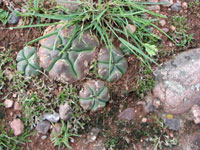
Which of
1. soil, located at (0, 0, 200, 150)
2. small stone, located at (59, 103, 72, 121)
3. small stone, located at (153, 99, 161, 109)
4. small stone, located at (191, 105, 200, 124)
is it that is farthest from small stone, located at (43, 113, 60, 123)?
small stone, located at (191, 105, 200, 124)

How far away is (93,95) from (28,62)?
1.92 ft

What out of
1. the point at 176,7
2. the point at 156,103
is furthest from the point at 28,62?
the point at 176,7

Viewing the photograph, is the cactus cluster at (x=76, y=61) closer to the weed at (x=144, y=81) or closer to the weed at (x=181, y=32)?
the weed at (x=144, y=81)

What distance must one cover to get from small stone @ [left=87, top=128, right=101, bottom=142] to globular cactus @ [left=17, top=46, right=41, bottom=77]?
25.4 inches

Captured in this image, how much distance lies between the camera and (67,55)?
5.49ft

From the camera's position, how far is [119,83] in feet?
5.92

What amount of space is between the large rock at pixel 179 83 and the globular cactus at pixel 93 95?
44 centimetres

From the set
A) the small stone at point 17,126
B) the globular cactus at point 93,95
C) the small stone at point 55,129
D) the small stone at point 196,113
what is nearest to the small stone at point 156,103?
the small stone at point 196,113

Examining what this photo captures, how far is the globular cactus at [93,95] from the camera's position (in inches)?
67.7

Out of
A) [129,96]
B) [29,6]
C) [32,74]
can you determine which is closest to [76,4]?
[29,6]

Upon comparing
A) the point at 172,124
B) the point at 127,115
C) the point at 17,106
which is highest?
the point at 17,106

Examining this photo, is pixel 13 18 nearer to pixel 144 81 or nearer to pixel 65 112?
pixel 65 112

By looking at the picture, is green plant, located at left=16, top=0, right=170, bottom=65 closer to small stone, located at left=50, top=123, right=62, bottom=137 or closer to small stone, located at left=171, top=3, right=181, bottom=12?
small stone, located at left=171, top=3, right=181, bottom=12

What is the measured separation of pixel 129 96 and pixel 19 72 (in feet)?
3.02
